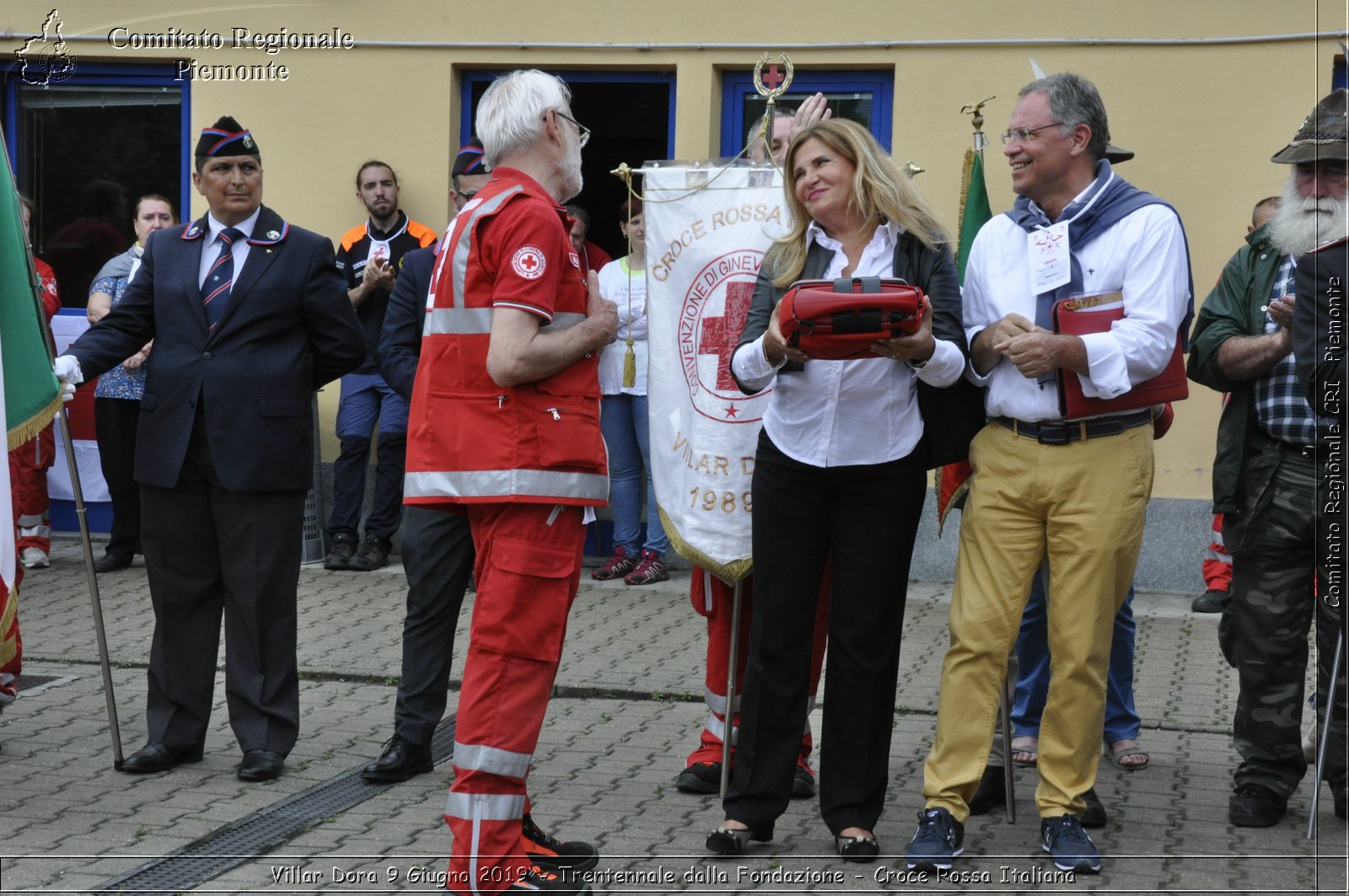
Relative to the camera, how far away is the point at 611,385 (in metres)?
9.15

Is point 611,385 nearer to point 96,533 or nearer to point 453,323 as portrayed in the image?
point 96,533

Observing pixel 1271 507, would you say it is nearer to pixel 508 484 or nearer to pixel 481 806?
pixel 508 484

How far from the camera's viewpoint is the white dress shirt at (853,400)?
444cm

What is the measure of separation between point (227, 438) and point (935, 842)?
2739 millimetres

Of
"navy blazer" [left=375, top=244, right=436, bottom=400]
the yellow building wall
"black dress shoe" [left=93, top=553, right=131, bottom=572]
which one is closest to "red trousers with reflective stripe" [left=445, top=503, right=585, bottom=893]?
"navy blazer" [left=375, top=244, right=436, bottom=400]

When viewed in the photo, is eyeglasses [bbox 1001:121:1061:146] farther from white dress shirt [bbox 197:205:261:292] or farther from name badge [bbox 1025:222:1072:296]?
white dress shirt [bbox 197:205:261:292]

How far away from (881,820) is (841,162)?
203 centimetres

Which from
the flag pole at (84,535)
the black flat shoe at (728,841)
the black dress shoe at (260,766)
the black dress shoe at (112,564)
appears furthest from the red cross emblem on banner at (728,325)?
the black dress shoe at (112,564)

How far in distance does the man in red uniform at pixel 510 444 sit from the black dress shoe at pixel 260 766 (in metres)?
1.47

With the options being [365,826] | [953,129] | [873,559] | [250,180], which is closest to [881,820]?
[873,559]

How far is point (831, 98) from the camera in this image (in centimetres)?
948

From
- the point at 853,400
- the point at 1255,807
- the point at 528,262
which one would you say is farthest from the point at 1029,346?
the point at 1255,807

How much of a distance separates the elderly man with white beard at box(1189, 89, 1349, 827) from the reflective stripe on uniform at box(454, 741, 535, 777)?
2401mm

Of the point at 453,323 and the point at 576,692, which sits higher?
the point at 453,323
